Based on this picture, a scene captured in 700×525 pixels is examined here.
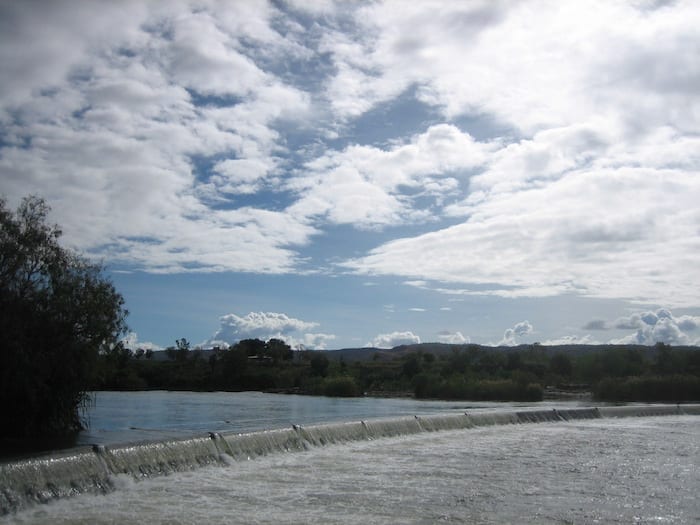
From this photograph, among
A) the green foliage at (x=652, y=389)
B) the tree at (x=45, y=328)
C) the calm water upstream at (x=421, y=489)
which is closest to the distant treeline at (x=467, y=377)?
the green foliage at (x=652, y=389)

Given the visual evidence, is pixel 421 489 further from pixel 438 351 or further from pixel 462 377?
pixel 438 351

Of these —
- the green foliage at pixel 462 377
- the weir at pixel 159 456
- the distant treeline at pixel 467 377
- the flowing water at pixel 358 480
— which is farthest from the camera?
the green foliage at pixel 462 377

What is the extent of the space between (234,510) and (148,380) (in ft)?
231

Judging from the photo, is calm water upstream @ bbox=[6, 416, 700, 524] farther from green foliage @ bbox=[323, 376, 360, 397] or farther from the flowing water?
green foliage @ bbox=[323, 376, 360, 397]

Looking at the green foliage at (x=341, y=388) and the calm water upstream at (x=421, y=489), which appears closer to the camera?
the calm water upstream at (x=421, y=489)

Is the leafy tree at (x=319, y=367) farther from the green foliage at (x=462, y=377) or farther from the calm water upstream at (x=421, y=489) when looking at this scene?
the calm water upstream at (x=421, y=489)

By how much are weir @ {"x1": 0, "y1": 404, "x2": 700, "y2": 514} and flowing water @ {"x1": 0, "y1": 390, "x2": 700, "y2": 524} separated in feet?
0.10

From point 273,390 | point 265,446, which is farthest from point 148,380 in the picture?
point 265,446

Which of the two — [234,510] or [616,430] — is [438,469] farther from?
[616,430]

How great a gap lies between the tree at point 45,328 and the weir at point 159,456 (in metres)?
6.97

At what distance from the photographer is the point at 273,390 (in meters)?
77.2

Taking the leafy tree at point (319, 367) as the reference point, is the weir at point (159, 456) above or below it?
below

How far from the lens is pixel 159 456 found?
54.3 feet

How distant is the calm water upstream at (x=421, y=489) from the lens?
12484mm
